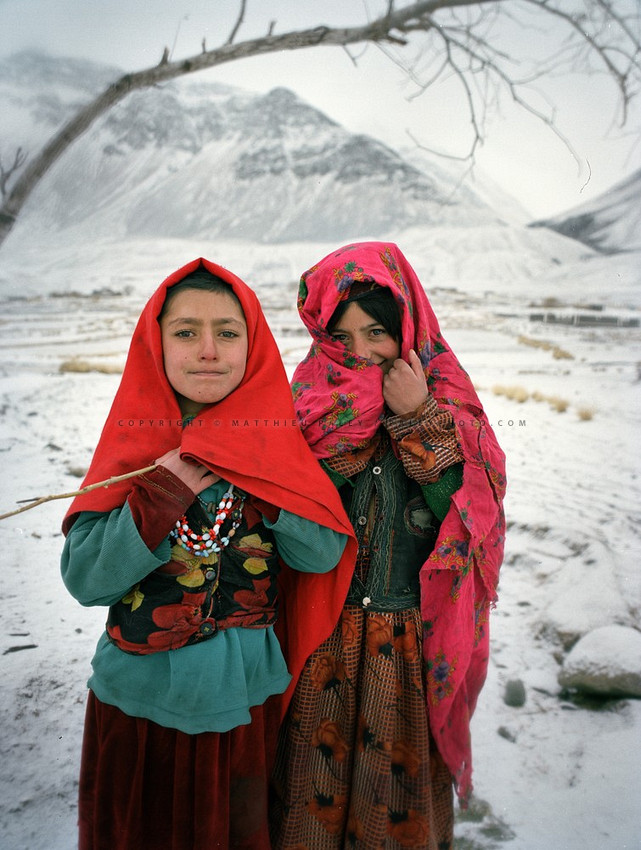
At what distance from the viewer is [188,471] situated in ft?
3.38

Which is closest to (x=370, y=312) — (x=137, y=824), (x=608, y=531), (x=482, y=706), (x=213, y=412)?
(x=213, y=412)

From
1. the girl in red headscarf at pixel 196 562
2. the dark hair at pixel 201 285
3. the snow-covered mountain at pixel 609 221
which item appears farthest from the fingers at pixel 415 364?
the snow-covered mountain at pixel 609 221

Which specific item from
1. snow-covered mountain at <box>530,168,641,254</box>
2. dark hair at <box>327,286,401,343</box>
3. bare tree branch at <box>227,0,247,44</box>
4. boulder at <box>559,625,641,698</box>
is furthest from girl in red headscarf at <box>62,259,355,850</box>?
snow-covered mountain at <box>530,168,641,254</box>

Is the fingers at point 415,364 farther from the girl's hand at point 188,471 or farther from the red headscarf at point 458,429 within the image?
the girl's hand at point 188,471

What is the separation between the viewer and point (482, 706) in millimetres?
2111

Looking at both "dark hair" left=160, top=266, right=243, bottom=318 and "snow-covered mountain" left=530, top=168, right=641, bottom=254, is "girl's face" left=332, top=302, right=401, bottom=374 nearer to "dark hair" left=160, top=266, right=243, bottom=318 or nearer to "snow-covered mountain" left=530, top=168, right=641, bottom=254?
"dark hair" left=160, top=266, right=243, bottom=318

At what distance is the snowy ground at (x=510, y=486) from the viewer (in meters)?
1.74

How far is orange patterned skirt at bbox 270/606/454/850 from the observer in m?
1.21

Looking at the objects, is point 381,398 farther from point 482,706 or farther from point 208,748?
point 482,706

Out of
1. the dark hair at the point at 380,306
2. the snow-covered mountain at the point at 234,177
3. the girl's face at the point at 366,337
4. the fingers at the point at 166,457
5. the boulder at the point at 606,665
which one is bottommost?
the boulder at the point at 606,665

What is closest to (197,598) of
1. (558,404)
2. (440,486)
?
(440,486)

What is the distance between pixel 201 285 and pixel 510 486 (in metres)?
3.01

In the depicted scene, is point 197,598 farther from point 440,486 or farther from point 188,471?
point 440,486

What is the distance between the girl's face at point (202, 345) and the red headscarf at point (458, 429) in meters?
0.22
